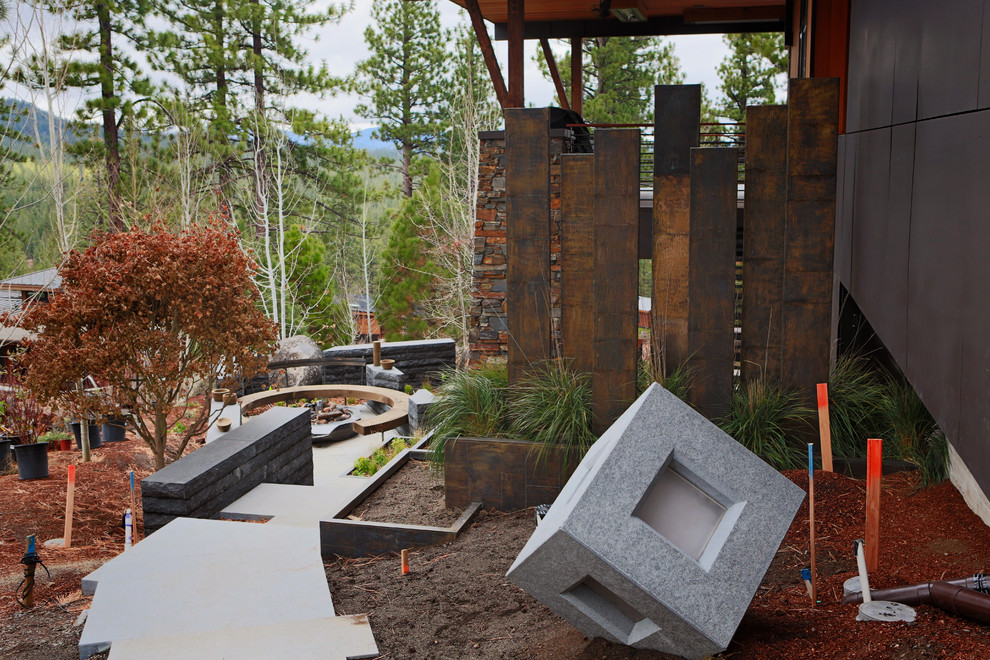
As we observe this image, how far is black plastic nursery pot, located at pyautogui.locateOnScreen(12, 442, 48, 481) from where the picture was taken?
7828 mm

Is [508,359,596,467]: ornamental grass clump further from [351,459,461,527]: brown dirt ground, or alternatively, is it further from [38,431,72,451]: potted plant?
[38,431,72,451]: potted plant

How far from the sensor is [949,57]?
3.18m

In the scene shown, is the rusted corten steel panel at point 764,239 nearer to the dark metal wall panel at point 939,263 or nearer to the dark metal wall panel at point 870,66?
the dark metal wall panel at point 870,66

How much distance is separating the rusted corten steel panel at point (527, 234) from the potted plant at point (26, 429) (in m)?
5.05

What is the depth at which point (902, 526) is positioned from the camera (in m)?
3.85

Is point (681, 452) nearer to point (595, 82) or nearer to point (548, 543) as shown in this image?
Result: point (548, 543)

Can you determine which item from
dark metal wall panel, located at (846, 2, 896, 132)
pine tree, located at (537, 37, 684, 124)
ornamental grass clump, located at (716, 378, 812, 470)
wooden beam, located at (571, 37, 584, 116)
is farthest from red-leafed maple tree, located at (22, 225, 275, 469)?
pine tree, located at (537, 37, 684, 124)

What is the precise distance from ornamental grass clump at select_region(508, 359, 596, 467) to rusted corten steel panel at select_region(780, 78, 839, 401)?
1.40 m

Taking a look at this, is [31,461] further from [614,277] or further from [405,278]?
[405,278]

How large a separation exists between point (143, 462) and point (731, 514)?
762 cm

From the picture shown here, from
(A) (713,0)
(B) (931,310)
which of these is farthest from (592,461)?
(A) (713,0)

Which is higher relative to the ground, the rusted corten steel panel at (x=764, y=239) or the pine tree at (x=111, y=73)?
the pine tree at (x=111, y=73)

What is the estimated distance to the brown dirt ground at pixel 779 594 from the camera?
8.61 feet

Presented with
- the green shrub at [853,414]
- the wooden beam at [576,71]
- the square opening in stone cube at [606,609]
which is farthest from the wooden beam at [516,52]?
the square opening in stone cube at [606,609]
